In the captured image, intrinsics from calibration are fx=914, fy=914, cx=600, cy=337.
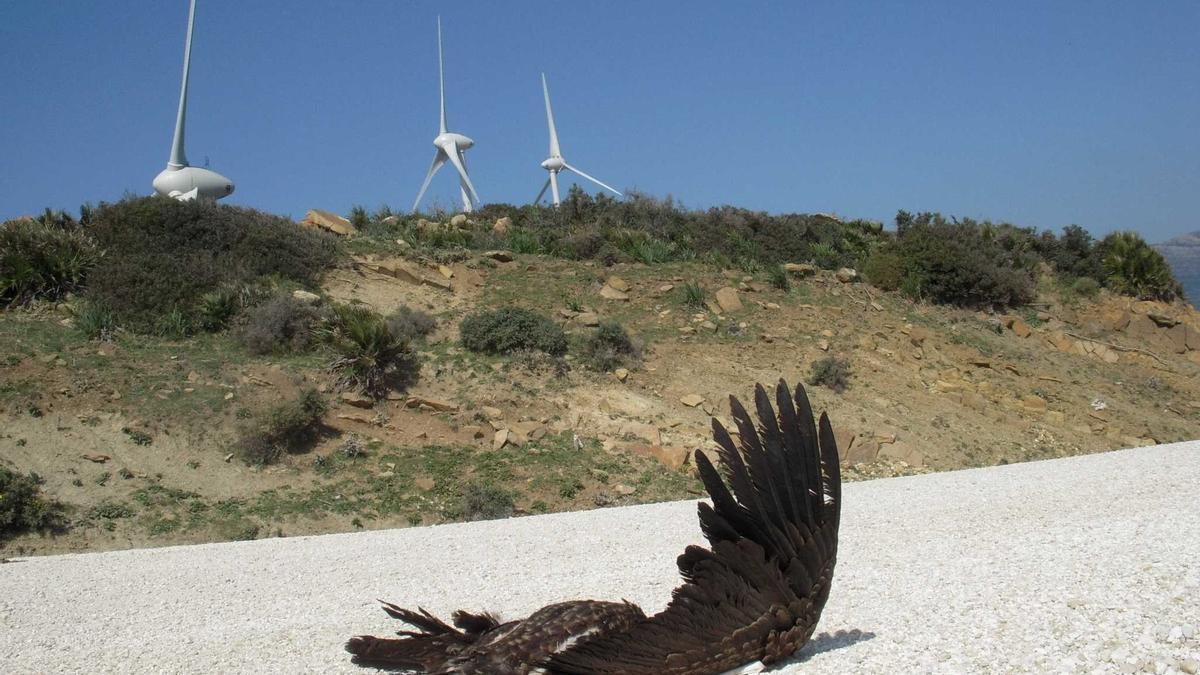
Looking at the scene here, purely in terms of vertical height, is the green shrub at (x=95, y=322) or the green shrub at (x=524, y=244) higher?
the green shrub at (x=524, y=244)

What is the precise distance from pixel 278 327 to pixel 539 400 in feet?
17.7

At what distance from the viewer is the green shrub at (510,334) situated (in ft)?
62.3

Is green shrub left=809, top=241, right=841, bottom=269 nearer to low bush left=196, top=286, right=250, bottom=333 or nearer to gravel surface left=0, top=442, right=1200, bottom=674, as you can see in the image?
gravel surface left=0, top=442, right=1200, bottom=674

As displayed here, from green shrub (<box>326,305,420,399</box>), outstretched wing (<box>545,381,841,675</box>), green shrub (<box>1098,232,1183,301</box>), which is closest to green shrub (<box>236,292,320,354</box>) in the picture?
green shrub (<box>326,305,420,399</box>)

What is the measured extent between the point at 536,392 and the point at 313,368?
14.0ft

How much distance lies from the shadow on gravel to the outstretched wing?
86mm

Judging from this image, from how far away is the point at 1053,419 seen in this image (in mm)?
19953

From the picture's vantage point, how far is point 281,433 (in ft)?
49.2

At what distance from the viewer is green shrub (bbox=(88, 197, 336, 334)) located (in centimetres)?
1847

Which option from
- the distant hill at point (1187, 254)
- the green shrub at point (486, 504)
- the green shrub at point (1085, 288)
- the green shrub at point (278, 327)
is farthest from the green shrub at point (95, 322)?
the distant hill at point (1187, 254)

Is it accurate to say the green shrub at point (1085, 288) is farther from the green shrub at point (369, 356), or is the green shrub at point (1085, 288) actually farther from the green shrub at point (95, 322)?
the green shrub at point (95, 322)

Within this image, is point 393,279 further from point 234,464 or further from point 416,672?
point 416,672

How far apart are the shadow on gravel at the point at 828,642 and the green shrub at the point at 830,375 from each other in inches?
570

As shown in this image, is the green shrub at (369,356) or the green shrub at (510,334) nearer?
the green shrub at (369,356)
